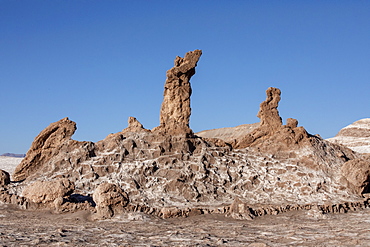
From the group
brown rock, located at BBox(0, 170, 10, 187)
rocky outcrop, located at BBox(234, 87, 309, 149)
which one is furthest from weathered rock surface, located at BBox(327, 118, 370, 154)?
brown rock, located at BBox(0, 170, 10, 187)

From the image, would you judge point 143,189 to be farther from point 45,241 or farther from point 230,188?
point 45,241

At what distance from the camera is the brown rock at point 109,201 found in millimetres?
11003

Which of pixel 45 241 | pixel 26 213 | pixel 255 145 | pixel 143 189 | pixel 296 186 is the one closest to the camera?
pixel 45 241

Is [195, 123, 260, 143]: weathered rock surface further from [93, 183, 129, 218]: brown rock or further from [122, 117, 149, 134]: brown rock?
[93, 183, 129, 218]: brown rock

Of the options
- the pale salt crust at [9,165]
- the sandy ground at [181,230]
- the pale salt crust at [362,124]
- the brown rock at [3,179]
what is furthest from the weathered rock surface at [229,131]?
the sandy ground at [181,230]

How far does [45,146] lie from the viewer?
15031mm

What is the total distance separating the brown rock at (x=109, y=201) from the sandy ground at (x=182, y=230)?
35cm

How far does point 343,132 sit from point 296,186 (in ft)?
111

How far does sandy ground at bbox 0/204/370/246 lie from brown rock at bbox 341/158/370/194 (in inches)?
87.8

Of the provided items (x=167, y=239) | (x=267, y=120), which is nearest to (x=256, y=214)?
(x=167, y=239)

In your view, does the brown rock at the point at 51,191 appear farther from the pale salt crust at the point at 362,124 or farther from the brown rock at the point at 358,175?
the pale salt crust at the point at 362,124

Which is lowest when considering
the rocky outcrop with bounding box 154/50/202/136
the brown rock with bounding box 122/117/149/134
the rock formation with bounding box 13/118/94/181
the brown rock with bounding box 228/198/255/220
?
the brown rock with bounding box 228/198/255/220

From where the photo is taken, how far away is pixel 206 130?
216 ft

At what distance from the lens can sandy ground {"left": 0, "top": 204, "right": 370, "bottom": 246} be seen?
7867mm
